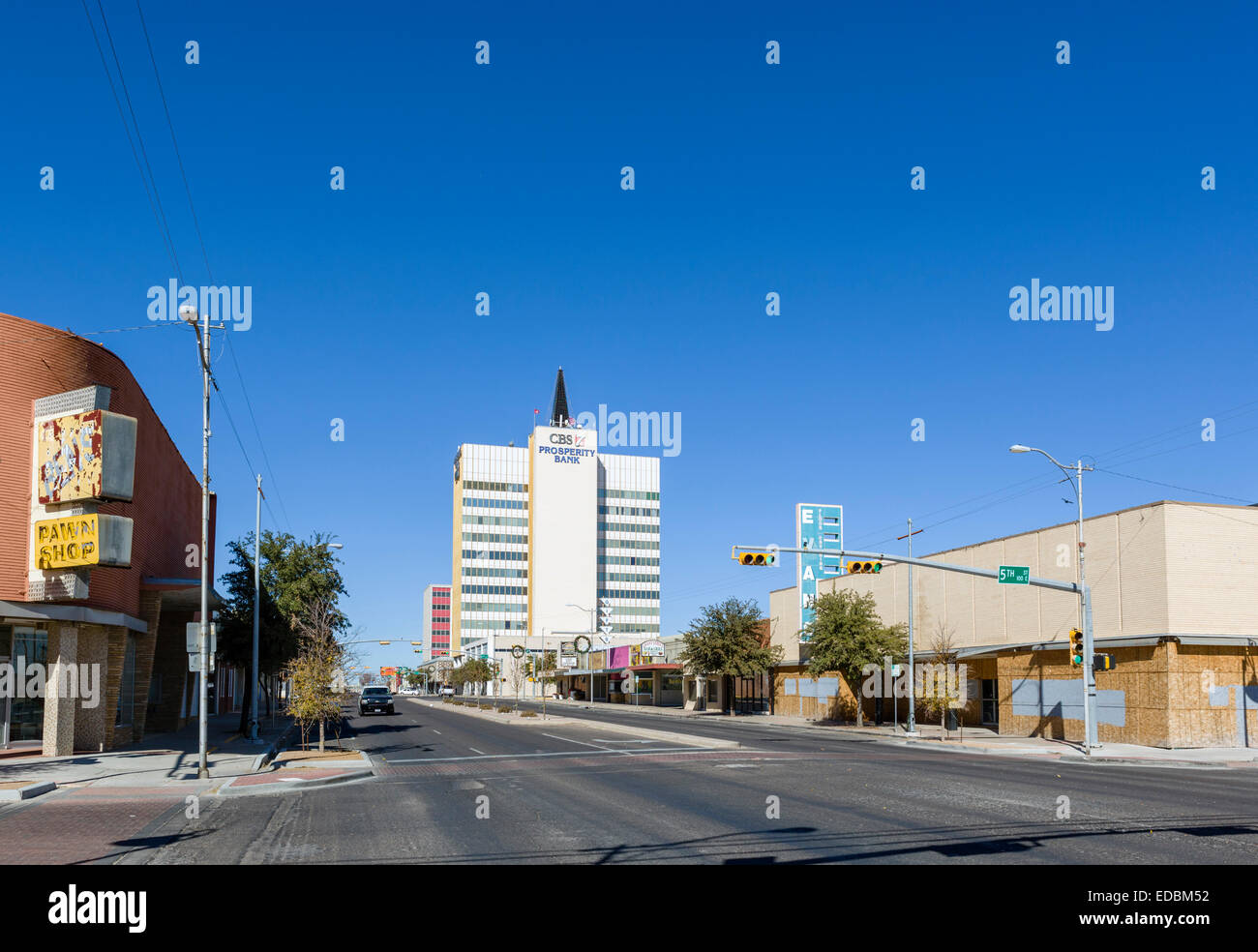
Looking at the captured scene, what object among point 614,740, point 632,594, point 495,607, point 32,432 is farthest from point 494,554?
point 32,432

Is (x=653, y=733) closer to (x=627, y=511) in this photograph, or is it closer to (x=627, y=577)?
(x=627, y=577)

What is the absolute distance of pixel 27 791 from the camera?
65.6 ft

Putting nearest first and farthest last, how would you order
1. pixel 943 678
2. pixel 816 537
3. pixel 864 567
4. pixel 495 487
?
pixel 864 567 → pixel 943 678 → pixel 816 537 → pixel 495 487

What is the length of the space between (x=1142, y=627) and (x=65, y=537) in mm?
33892

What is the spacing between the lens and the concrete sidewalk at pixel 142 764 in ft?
74.1

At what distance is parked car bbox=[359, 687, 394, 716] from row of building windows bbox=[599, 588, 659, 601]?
Result: 114 metres

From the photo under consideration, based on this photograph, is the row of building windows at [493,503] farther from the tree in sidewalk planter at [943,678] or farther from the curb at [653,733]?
the tree in sidewalk planter at [943,678]

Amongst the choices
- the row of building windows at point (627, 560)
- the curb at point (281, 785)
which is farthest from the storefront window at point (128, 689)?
the row of building windows at point (627, 560)

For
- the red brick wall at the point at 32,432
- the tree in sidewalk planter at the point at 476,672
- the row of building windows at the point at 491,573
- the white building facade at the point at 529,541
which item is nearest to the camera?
the red brick wall at the point at 32,432

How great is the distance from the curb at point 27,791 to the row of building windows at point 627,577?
15707cm

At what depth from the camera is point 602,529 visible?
181 m
